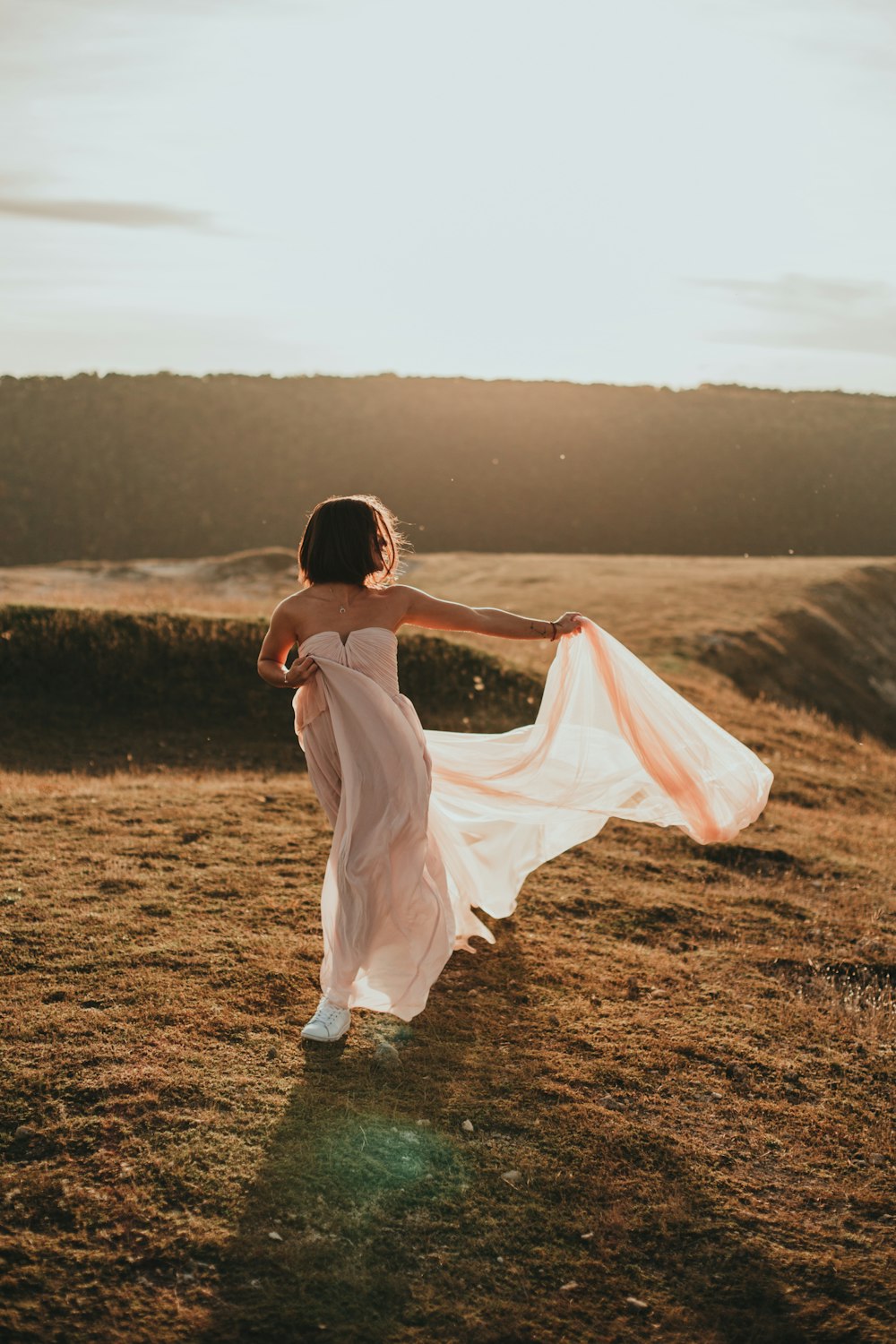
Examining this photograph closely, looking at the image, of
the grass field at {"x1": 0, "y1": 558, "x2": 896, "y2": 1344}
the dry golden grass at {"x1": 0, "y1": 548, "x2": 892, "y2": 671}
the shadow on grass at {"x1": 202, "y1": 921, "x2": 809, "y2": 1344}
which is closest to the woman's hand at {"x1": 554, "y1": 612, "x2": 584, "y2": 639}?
the grass field at {"x1": 0, "y1": 558, "x2": 896, "y2": 1344}

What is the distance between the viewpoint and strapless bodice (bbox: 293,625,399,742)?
5762mm

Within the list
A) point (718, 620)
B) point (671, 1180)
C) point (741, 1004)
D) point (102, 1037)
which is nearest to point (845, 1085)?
point (741, 1004)

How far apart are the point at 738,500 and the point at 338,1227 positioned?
81.2m

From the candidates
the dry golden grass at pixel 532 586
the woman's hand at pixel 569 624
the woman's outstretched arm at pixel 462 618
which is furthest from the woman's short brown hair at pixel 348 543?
the dry golden grass at pixel 532 586

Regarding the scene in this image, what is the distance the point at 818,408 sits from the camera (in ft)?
318

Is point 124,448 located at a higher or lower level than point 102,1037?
higher

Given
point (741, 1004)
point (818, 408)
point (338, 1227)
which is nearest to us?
point (338, 1227)

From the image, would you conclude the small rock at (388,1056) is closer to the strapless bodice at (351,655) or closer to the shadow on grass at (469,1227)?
the shadow on grass at (469,1227)

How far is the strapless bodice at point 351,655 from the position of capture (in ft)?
18.9

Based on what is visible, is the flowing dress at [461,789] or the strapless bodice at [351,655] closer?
the flowing dress at [461,789]

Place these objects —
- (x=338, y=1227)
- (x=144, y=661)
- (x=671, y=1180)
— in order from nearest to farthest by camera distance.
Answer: (x=338, y=1227)
(x=671, y=1180)
(x=144, y=661)

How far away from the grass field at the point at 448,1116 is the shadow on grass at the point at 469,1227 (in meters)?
0.01

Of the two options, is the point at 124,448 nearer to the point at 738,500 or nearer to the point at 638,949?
the point at 738,500

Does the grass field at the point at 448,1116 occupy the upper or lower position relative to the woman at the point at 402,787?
lower
